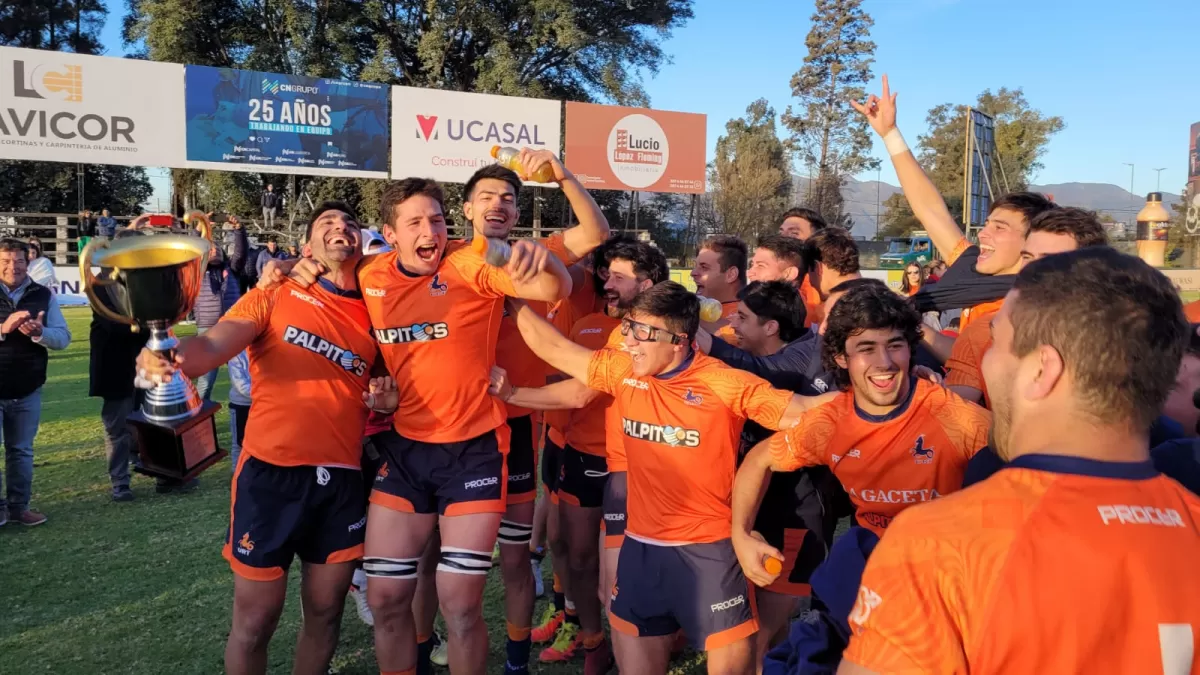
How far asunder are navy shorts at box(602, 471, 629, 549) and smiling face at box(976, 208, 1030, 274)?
2.01 m

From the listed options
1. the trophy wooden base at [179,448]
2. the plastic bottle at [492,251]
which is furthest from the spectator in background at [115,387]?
the plastic bottle at [492,251]

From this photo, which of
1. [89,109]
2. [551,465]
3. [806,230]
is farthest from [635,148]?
[551,465]

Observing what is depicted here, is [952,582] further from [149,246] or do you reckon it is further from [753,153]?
[753,153]

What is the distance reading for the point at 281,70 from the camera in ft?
96.2

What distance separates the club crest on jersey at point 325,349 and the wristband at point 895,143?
327 centimetres

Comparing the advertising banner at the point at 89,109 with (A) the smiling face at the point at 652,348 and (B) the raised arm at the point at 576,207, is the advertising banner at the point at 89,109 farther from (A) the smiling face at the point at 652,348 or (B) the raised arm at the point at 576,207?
(A) the smiling face at the point at 652,348

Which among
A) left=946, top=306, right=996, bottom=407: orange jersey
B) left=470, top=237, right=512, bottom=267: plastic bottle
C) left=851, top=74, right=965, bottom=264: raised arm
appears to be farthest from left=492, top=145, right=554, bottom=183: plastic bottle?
left=851, top=74, right=965, bottom=264: raised arm

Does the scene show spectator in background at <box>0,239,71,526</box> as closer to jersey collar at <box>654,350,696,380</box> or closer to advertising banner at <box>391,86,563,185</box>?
jersey collar at <box>654,350,696,380</box>

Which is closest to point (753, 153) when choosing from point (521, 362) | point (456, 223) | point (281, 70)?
point (456, 223)

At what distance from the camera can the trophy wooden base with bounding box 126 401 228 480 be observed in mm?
5141

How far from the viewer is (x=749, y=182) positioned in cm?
4281

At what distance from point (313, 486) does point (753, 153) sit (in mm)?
43815

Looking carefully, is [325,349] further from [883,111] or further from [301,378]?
[883,111]

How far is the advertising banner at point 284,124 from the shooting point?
18188 mm
